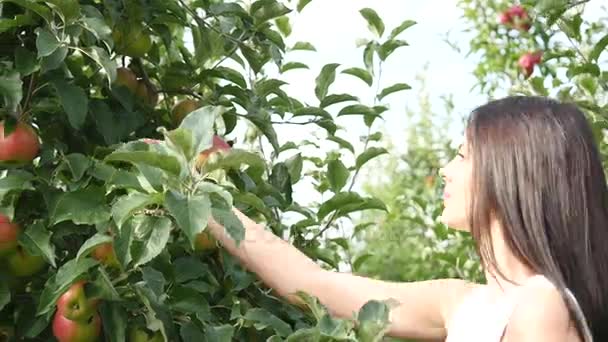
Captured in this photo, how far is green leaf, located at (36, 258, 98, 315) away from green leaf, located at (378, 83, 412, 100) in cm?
99

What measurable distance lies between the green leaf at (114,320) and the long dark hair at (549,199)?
0.52 m

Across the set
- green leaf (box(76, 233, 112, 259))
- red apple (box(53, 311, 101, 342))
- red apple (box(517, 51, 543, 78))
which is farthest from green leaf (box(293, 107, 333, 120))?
red apple (box(517, 51, 543, 78))

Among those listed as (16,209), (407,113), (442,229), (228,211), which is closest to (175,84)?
(16,209)

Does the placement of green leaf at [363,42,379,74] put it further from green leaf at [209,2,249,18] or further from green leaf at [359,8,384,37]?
green leaf at [209,2,249,18]

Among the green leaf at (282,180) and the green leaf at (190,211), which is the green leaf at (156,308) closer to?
the green leaf at (190,211)

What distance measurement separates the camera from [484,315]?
5.52 ft

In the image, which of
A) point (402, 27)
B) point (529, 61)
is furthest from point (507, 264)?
point (529, 61)

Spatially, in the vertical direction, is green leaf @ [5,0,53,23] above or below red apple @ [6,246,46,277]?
above

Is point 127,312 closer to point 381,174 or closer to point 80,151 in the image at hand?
point 80,151

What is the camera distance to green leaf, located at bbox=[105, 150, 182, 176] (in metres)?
1.40

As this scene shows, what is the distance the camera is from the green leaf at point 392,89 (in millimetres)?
2475

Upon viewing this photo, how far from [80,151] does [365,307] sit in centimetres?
68

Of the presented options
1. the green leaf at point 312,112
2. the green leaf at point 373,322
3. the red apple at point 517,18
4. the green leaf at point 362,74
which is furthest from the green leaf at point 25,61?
the red apple at point 517,18

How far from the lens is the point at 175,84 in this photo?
2211 mm
